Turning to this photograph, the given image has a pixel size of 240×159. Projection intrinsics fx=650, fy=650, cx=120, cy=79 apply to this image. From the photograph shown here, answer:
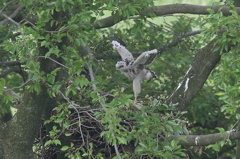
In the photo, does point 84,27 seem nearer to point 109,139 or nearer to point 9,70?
point 109,139

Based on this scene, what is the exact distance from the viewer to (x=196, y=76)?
29.0 feet

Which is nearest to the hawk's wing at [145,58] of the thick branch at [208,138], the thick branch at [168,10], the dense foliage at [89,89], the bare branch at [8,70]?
the dense foliage at [89,89]

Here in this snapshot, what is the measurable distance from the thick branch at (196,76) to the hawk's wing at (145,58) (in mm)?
1514

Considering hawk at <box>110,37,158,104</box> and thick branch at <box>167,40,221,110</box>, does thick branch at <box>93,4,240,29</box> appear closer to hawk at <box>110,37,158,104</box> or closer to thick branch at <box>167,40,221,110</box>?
thick branch at <box>167,40,221,110</box>

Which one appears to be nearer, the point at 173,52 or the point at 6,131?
the point at 6,131

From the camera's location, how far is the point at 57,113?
7711 millimetres

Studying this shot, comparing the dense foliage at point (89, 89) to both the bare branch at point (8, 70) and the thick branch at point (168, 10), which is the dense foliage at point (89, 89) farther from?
the bare branch at point (8, 70)

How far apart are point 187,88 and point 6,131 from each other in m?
2.48

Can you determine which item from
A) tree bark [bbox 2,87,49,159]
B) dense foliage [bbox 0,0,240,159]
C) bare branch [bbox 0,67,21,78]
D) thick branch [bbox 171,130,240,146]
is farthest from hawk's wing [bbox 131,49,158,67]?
bare branch [bbox 0,67,21,78]

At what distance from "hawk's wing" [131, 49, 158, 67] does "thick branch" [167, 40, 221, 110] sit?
1.51m

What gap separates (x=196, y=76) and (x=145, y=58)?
1921mm

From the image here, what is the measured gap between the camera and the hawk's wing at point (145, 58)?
7005 mm

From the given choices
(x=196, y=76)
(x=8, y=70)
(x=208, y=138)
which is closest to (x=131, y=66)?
(x=208, y=138)

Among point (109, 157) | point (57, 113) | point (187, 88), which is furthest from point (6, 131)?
point (187, 88)
